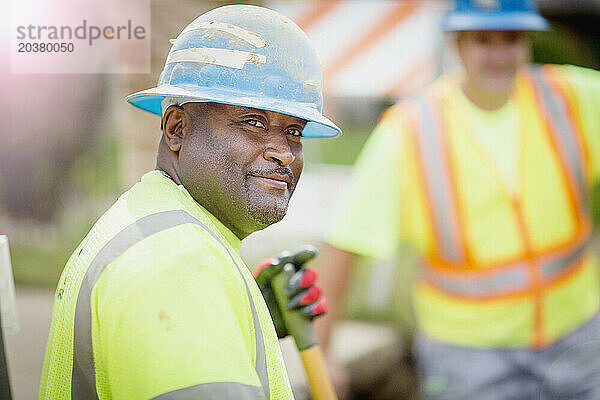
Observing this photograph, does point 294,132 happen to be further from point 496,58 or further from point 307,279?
point 496,58

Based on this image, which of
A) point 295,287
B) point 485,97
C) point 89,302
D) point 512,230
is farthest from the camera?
point 485,97

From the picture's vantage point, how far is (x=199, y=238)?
3.59 feet

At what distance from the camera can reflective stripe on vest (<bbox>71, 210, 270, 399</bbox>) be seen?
3.56ft

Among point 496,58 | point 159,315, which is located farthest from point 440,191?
point 159,315

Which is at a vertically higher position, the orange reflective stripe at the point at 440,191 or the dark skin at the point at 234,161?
the dark skin at the point at 234,161

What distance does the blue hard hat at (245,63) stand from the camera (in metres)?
1.19

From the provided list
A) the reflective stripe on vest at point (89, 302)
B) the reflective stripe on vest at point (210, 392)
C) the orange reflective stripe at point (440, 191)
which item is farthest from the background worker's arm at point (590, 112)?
the reflective stripe on vest at point (210, 392)

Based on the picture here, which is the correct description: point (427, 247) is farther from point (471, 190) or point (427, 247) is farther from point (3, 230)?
point (3, 230)

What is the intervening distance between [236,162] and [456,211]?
1.50m

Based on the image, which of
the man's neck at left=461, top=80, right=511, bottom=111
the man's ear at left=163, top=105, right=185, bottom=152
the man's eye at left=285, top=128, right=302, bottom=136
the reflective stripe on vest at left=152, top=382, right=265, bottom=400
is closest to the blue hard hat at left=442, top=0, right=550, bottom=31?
the man's neck at left=461, top=80, right=511, bottom=111

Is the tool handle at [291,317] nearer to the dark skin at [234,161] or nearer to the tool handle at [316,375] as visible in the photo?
the tool handle at [316,375]

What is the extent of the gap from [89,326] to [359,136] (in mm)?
6033

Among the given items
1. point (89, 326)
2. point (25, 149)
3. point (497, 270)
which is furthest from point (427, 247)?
point (89, 326)

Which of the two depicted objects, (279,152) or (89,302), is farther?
(279,152)
